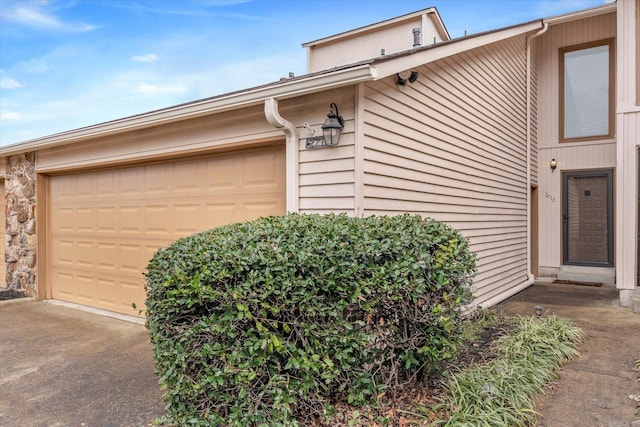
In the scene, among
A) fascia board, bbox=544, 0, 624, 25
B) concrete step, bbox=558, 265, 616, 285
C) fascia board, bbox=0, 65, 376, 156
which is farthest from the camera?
concrete step, bbox=558, 265, 616, 285

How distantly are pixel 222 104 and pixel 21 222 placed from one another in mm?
5559

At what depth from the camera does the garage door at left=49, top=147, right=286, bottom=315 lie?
478 cm

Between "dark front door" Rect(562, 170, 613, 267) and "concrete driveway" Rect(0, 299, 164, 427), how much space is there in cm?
816

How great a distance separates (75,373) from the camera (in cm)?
391

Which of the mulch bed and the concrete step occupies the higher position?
the concrete step

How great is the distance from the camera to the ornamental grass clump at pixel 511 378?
2.80m

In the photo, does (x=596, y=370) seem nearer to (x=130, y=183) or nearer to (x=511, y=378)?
(x=511, y=378)

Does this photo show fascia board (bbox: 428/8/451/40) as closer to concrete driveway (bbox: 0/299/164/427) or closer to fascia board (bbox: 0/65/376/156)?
fascia board (bbox: 0/65/376/156)

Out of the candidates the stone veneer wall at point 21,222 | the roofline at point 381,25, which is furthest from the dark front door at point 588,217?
the stone veneer wall at point 21,222

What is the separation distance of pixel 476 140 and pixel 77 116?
10.1m

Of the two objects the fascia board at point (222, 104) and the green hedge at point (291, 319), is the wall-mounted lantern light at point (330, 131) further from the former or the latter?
the green hedge at point (291, 319)

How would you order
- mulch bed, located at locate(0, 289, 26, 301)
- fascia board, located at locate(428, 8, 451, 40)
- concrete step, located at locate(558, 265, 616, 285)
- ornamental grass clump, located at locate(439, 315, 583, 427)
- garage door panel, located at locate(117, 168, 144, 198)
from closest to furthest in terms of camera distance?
ornamental grass clump, located at locate(439, 315, 583, 427), garage door panel, located at locate(117, 168, 144, 198), mulch bed, located at locate(0, 289, 26, 301), fascia board, located at locate(428, 8, 451, 40), concrete step, located at locate(558, 265, 616, 285)

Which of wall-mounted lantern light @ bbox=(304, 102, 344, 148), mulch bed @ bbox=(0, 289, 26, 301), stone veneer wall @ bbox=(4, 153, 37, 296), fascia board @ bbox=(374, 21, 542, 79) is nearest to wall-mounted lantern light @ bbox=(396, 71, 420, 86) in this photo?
fascia board @ bbox=(374, 21, 542, 79)

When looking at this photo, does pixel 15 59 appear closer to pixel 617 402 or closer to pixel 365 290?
pixel 365 290
